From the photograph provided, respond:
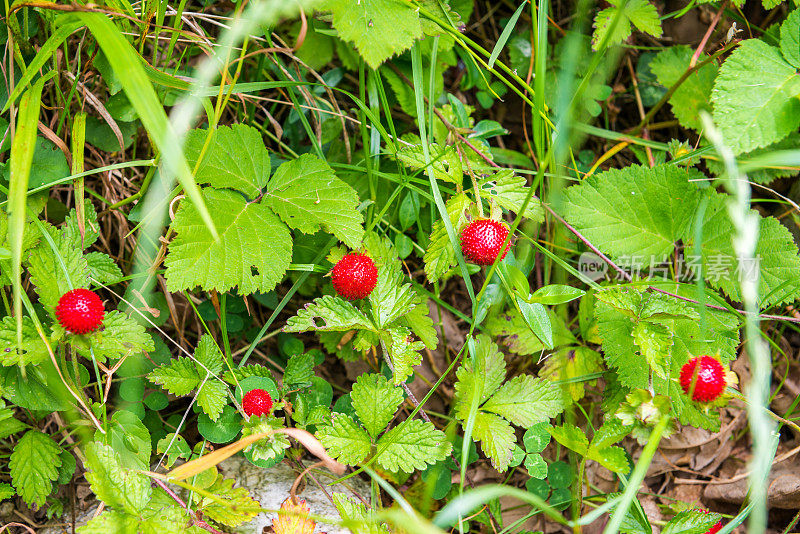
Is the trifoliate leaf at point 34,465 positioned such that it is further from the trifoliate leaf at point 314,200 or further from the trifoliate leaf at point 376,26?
the trifoliate leaf at point 376,26

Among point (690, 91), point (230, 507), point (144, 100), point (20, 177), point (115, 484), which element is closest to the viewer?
point (144, 100)

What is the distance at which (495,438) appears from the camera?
5.39ft

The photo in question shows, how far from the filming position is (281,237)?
1608mm

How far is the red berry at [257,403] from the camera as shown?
4.95 feet

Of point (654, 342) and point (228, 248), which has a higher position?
point (228, 248)

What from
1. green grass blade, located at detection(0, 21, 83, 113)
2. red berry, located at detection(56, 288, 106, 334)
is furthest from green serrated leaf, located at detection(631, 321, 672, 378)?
green grass blade, located at detection(0, 21, 83, 113)

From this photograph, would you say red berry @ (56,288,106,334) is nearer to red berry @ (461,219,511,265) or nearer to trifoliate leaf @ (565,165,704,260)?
red berry @ (461,219,511,265)

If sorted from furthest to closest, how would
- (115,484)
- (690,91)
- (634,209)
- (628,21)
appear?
(690,91) < (628,21) < (634,209) < (115,484)

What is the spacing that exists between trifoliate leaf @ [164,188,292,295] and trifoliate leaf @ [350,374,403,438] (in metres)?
0.40

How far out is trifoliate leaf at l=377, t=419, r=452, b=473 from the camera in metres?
1.59

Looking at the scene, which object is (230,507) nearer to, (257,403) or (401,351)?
(257,403)

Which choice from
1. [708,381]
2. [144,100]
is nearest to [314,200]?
[144,100]

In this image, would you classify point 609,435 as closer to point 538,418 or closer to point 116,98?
point 538,418

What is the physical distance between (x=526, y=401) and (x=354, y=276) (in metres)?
0.65
